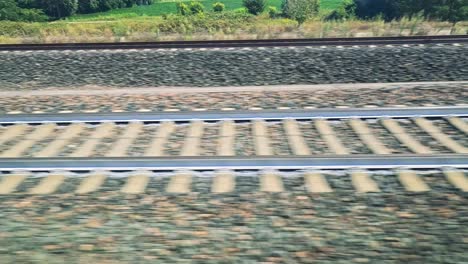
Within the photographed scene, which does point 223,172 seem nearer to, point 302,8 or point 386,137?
point 386,137

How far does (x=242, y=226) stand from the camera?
3779 mm

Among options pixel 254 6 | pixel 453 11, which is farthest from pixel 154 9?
pixel 453 11

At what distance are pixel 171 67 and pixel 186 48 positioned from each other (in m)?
1.73

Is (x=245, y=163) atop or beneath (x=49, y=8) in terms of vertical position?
beneath

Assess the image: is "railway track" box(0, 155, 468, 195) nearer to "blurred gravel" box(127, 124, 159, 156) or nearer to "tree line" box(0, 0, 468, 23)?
"blurred gravel" box(127, 124, 159, 156)

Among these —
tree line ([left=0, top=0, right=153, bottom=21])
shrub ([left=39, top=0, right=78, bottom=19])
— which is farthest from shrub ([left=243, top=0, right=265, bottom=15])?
shrub ([left=39, top=0, right=78, bottom=19])

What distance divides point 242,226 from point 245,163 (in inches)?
46.7

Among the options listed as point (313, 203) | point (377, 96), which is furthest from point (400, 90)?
point (313, 203)

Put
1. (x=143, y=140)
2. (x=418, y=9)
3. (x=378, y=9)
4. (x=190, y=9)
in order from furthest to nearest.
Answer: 1. (x=190, y=9)
2. (x=378, y=9)
3. (x=418, y=9)
4. (x=143, y=140)

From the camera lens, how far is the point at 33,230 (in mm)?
3818

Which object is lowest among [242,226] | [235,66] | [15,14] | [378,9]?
[242,226]

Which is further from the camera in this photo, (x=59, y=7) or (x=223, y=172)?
(x=59, y=7)

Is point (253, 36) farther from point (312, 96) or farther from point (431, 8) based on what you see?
point (431, 8)

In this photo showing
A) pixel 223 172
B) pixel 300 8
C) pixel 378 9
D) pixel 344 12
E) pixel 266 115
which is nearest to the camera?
pixel 223 172
